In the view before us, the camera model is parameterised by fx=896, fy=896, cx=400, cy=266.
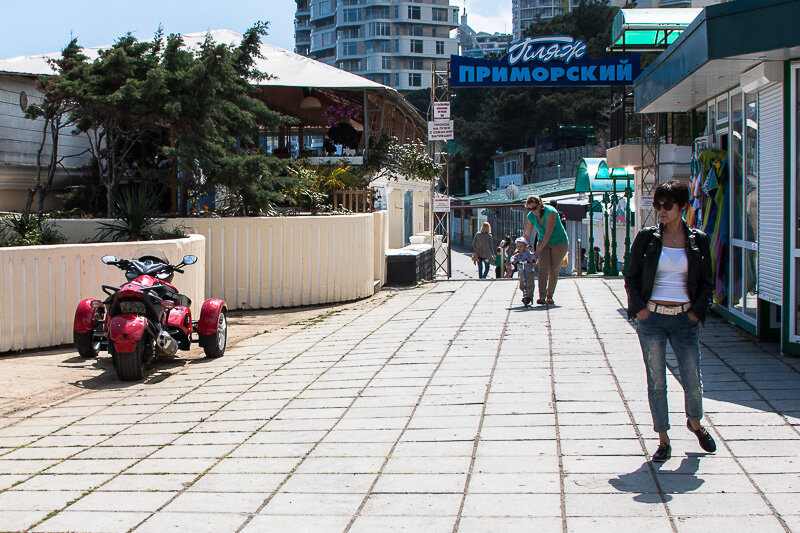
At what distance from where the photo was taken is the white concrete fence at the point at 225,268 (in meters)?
9.63

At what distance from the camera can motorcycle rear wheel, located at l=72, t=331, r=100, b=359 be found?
30.3 ft

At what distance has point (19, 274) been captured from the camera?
31.3 feet

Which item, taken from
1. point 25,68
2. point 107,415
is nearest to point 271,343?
point 107,415

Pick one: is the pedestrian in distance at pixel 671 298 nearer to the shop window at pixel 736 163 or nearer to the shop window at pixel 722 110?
the shop window at pixel 736 163

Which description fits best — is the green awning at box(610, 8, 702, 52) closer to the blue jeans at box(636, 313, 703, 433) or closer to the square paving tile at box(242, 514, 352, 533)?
the blue jeans at box(636, 313, 703, 433)

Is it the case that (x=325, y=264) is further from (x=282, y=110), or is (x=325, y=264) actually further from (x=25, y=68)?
(x=282, y=110)

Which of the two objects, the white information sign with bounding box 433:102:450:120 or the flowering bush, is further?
the flowering bush

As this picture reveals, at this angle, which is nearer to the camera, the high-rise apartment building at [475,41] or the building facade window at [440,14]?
the building facade window at [440,14]

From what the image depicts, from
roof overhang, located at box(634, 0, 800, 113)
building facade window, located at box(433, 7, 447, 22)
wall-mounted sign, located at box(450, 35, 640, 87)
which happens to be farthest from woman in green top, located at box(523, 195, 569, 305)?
building facade window, located at box(433, 7, 447, 22)

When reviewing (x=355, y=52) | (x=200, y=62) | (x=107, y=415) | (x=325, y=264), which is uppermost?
(x=355, y=52)

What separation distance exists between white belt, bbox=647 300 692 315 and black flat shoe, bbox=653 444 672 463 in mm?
768

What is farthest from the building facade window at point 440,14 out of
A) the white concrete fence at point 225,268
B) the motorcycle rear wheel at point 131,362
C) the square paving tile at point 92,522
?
the square paving tile at point 92,522

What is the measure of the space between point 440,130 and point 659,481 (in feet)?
49.7

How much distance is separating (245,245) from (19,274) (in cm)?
427
